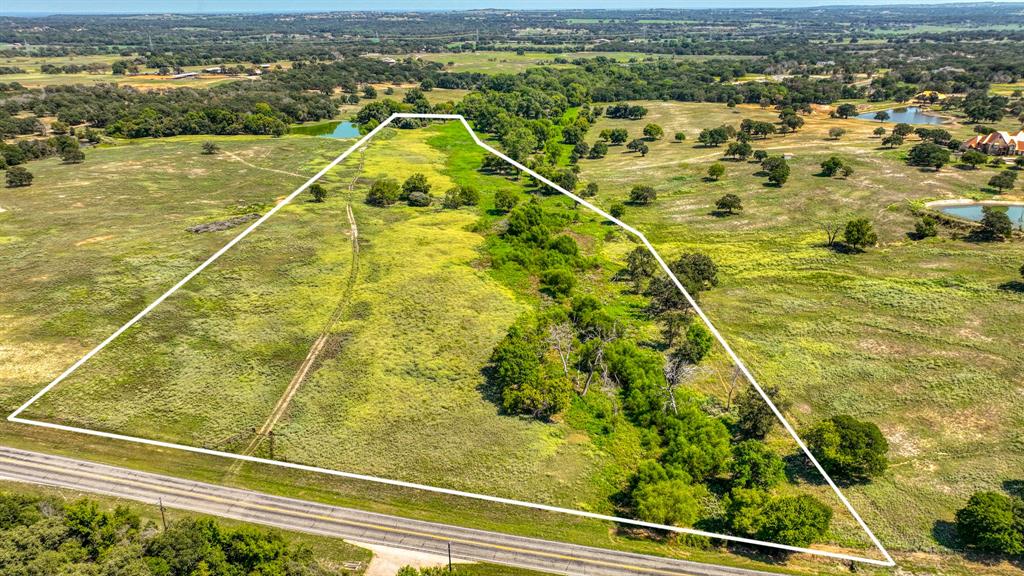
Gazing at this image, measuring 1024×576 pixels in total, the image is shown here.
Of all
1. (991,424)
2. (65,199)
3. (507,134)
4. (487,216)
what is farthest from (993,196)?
(65,199)

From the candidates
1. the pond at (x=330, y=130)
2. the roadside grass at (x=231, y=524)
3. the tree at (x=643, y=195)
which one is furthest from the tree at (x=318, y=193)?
the roadside grass at (x=231, y=524)

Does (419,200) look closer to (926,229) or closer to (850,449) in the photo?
(850,449)

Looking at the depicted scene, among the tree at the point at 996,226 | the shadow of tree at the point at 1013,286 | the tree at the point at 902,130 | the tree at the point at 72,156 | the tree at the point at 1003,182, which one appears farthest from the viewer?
the tree at the point at 902,130

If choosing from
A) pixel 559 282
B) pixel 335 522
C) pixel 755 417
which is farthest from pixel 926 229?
pixel 335 522

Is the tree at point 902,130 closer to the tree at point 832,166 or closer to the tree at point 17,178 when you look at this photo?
the tree at point 832,166

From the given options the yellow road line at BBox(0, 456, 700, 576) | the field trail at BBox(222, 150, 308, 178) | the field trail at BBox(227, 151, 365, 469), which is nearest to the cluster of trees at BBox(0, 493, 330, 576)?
the yellow road line at BBox(0, 456, 700, 576)

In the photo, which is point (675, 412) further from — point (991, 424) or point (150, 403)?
point (150, 403)

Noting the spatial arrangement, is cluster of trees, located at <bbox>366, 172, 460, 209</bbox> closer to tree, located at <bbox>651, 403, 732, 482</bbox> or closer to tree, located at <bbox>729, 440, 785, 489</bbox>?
tree, located at <bbox>651, 403, 732, 482</bbox>
